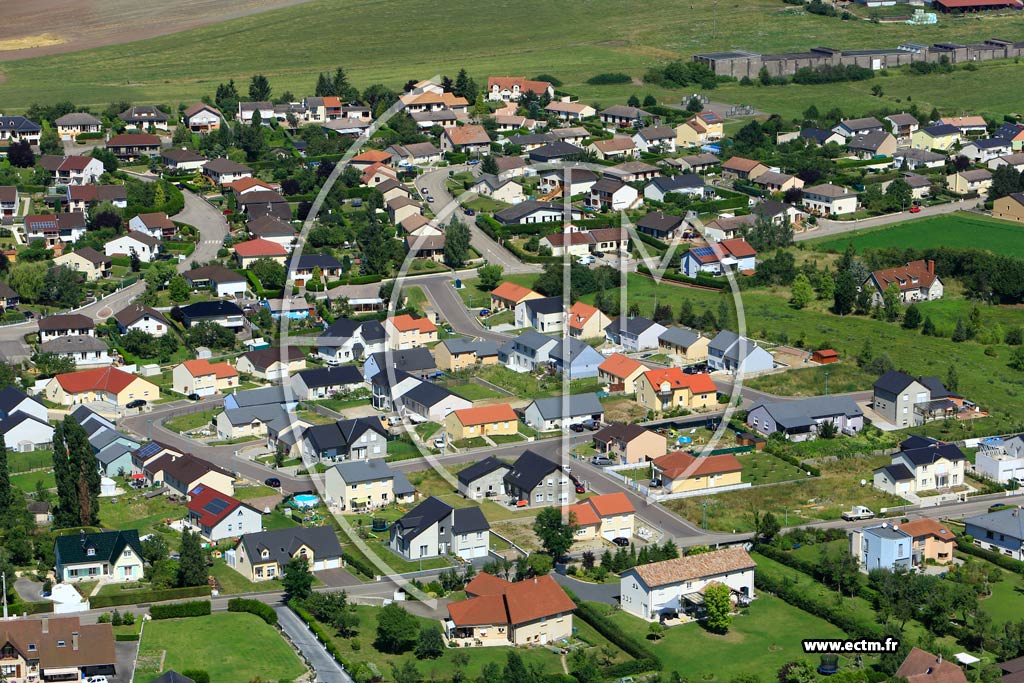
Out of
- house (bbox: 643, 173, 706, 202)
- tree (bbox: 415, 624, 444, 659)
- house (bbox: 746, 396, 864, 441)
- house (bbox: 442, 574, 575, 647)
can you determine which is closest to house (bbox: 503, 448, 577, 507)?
house (bbox: 442, 574, 575, 647)

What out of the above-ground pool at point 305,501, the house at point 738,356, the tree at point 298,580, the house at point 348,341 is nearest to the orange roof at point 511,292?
the house at point 348,341

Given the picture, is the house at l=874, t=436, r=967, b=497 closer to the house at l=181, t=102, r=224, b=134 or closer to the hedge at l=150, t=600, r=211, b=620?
the hedge at l=150, t=600, r=211, b=620

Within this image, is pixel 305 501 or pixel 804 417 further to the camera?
pixel 804 417

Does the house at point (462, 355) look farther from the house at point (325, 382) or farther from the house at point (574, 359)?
the house at point (325, 382)

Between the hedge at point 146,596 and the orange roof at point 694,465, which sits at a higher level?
the hedge at point 146,596

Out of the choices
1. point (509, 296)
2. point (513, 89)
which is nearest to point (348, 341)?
point (509, 296)

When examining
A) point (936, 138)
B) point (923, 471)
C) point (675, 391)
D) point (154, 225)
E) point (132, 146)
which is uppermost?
point (132, 146)

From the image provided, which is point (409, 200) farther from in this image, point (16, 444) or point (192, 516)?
point (192, 516)

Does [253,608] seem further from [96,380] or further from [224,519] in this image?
[96,380]
